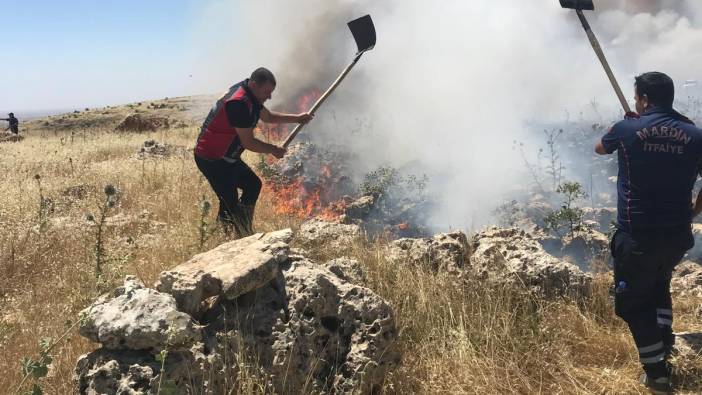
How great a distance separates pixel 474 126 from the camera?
10000 millimetres

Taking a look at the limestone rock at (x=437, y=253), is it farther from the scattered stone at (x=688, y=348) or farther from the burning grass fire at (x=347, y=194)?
the burning grass fire at (x=347, y=194)

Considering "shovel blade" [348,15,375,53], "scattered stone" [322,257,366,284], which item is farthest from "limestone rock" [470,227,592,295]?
"shovel blade" [348,15,375,53]

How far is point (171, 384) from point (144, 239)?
269 centimetres

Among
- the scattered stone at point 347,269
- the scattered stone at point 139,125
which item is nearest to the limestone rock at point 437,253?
the scattered stone at point 347,269

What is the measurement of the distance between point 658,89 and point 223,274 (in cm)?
258

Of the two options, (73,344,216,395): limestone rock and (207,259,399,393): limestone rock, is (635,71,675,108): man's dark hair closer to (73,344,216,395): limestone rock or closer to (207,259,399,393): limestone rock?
(207,259,399,393): limestone rock

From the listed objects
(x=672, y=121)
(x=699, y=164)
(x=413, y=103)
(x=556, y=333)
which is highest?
(x=413, y=103)

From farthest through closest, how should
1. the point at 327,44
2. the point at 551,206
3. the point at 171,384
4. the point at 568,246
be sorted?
1. the point at 327,44
2. the point at 551,206
3. the point at 568,246
4. the point at 171,384

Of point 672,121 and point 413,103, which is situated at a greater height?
point 413,103

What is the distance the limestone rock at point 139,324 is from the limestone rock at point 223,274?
14cm

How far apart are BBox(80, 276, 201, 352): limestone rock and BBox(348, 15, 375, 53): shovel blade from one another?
4.07 metres

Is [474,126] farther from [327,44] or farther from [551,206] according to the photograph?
[327,44]

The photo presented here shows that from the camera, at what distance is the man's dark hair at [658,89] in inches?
104

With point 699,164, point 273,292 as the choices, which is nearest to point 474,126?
point 699,164
